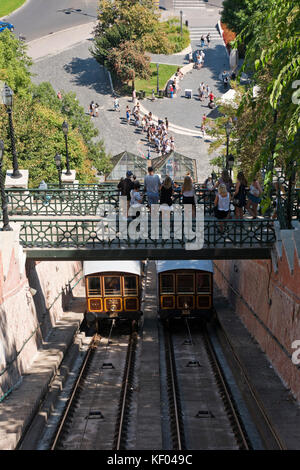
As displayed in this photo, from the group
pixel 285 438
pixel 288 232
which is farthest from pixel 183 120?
pixel 285 438

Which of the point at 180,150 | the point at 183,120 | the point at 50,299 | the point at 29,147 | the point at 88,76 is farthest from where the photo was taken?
the point at 88,76

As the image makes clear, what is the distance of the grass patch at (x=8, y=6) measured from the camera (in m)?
87.2

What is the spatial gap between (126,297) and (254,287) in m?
5.06

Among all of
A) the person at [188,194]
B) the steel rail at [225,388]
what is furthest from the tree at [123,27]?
the person at [188,194]

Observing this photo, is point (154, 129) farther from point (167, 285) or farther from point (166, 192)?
point (166, 192)

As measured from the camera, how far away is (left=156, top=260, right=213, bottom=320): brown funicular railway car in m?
26.6

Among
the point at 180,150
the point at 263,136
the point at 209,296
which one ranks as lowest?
the point at 180,150

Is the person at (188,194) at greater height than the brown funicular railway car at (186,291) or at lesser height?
greater

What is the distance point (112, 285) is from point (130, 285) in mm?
684

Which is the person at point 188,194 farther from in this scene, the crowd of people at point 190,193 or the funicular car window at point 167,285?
the funicular car window at point 167,285

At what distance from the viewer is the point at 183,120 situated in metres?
61.8

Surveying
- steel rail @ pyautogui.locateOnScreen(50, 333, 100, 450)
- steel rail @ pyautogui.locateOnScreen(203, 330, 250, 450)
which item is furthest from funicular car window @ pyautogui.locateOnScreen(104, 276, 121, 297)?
steel rail @ pyautogui.locateOnScreen(203, 330, 250, 450)

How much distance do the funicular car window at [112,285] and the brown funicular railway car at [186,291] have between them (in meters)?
1.58
